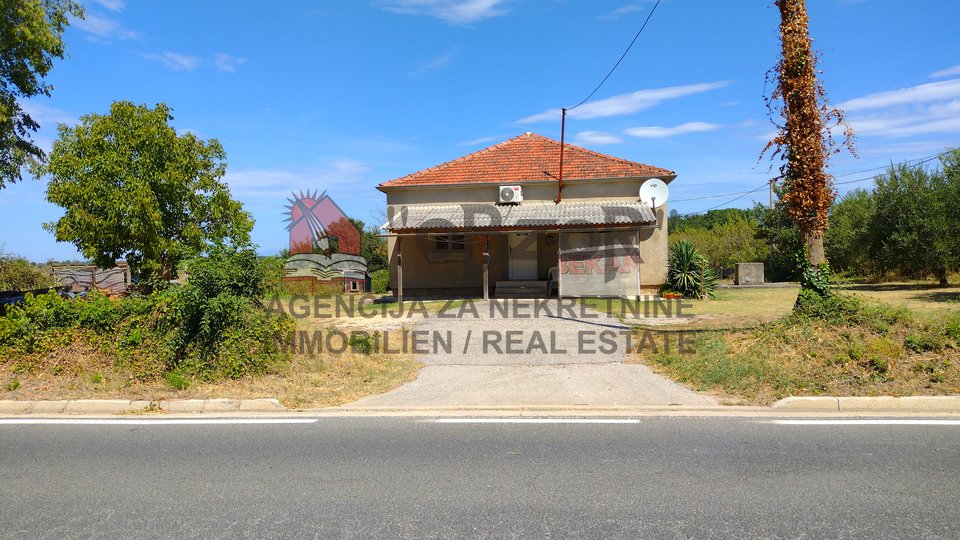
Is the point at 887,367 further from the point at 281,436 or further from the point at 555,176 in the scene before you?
the point at 555,176

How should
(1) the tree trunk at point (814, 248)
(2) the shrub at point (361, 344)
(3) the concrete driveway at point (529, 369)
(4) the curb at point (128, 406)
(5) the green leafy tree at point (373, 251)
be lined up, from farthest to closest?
(5) the green leafy tree at point (373, 251) < (2) the shrub at point (361, 344) < (1) the tree trunk at point (814, 248) < (3) the concrete driveway at point (529, 369) < (4) the curb at point (128, 406)

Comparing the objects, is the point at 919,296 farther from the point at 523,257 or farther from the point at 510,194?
the point at 510,194

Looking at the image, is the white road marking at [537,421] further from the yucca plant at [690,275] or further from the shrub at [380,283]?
the shrub at [380,283]

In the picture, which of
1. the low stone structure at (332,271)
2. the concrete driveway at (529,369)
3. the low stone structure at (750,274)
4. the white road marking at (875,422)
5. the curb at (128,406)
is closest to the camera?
the white road marking at (875,422)

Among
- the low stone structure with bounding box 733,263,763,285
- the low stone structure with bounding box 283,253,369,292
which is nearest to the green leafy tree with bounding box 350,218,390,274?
the low stone structure with bounding box 283,253,369,292

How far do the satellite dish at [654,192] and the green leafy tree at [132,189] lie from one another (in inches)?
488

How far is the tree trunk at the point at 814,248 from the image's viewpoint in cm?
1038

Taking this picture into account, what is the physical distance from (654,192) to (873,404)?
47.0 ft

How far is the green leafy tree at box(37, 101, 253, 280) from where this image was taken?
591 inches

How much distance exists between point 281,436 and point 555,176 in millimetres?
17162

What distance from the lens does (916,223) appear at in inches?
902

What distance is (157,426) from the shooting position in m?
6.82

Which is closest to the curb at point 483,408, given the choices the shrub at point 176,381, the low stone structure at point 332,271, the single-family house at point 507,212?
the shrub at point 176,381

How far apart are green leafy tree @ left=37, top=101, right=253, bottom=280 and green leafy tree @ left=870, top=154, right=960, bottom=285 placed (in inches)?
871
